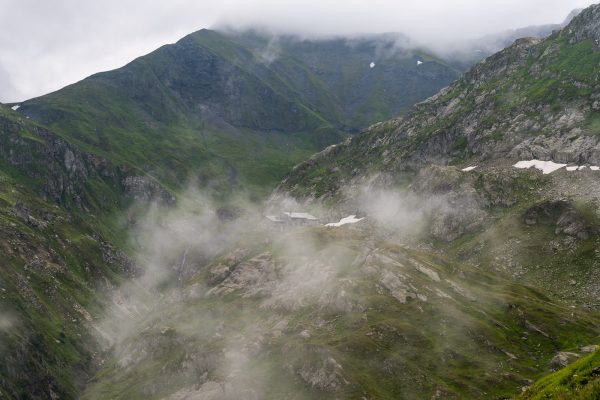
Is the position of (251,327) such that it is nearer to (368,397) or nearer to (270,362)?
(270,362)

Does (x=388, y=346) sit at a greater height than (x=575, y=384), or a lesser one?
lesser

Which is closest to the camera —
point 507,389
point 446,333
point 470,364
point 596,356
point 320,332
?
point 596,356

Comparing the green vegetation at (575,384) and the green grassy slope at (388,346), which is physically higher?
the green vegetation at (575,384)

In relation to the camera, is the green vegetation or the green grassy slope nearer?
the green vegetation

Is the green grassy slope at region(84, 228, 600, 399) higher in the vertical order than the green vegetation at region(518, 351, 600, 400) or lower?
lower

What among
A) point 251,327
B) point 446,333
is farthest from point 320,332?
point 446,333

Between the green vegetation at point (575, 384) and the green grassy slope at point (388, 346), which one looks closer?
the green vegetation at point (575, 384)

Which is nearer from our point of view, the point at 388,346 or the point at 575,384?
the point at 575,384

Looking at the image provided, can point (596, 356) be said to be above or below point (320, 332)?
above

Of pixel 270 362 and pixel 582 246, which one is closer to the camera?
pixel 270 362

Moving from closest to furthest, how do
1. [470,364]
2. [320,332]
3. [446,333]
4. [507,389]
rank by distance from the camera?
[507,389] < [470,364] < [446,333] < [320,332]
